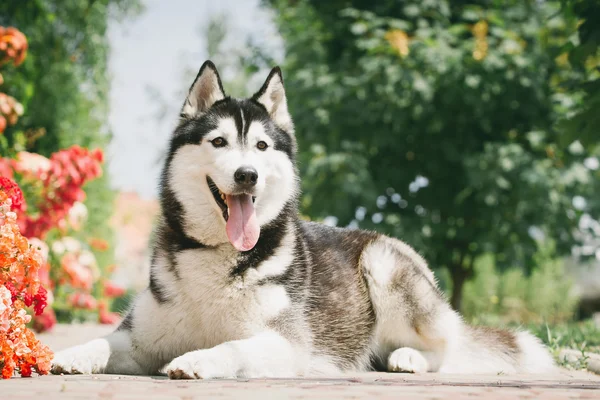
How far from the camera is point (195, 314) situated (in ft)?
12.6

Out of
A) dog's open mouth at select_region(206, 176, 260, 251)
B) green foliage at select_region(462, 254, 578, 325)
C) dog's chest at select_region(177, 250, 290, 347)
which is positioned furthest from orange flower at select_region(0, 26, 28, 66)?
green foliage at select_region(462, 254, 578, 325)

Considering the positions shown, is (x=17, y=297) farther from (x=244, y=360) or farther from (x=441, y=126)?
(x=441, y=126)

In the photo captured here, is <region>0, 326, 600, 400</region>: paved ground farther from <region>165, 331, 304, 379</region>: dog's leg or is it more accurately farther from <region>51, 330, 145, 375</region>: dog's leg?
<region>51, 330, 145, 375</region>: dog's leg

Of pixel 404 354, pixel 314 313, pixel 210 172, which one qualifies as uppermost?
pixel 210 172

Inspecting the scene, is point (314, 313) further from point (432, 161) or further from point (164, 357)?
point (432, 161)

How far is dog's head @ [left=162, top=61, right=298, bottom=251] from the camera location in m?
3.91

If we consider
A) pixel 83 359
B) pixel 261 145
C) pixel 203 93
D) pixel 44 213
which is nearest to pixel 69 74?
pixel 44 213

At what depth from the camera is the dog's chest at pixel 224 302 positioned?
3.78 meters

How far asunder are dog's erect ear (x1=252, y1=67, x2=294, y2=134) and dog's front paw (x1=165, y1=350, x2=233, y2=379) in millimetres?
1718

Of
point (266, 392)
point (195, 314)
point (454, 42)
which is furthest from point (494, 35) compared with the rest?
point (266, 392)

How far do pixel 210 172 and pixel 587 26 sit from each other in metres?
3.49

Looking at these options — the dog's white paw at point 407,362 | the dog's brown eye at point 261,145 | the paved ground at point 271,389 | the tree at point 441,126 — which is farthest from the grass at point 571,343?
the dog's brown eye at point 261,145

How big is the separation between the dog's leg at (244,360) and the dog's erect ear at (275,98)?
1.45 meters

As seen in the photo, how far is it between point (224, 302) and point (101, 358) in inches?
28.9
